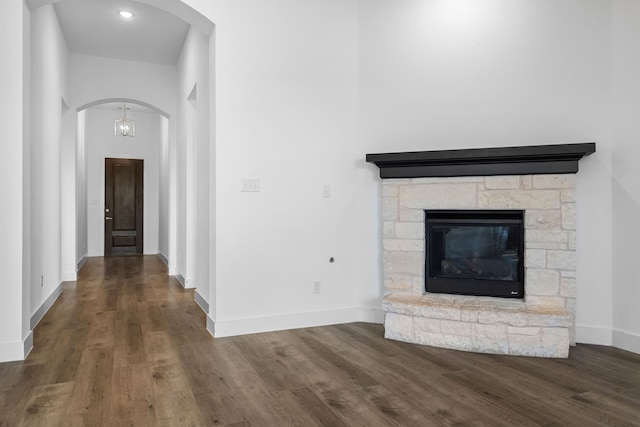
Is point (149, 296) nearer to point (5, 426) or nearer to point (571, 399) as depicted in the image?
point (5, 426)

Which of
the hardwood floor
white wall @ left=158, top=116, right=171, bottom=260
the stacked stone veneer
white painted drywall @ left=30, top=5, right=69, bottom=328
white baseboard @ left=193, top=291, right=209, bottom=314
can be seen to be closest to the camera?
the hardwood floor

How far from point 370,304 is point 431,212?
105 centimetres

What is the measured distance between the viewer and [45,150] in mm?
4234

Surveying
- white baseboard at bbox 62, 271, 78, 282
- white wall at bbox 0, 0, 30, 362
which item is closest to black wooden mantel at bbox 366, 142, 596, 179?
white wall at bbox 0, 0, 30, 362

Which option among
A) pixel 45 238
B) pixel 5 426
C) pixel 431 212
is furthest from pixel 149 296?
pixel 431 212

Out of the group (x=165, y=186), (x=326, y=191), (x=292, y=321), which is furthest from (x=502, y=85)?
(x=165, y=186)

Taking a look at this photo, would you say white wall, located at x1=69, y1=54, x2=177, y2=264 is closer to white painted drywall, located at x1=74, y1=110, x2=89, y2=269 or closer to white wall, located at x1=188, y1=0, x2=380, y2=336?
white painted drywall, located at x1=74, y1=110, x2=89, y2=269

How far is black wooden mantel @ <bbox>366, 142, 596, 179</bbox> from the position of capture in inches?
124

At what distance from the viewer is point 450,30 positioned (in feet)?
12.0

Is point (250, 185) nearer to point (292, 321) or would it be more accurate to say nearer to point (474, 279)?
point (292, 321)

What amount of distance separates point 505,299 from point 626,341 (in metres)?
0.88

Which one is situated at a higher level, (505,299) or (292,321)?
(505,299)

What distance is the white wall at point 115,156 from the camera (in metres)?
9.32

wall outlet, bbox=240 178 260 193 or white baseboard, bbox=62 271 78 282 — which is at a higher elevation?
wall outlet, bbox=240 178 260 193
